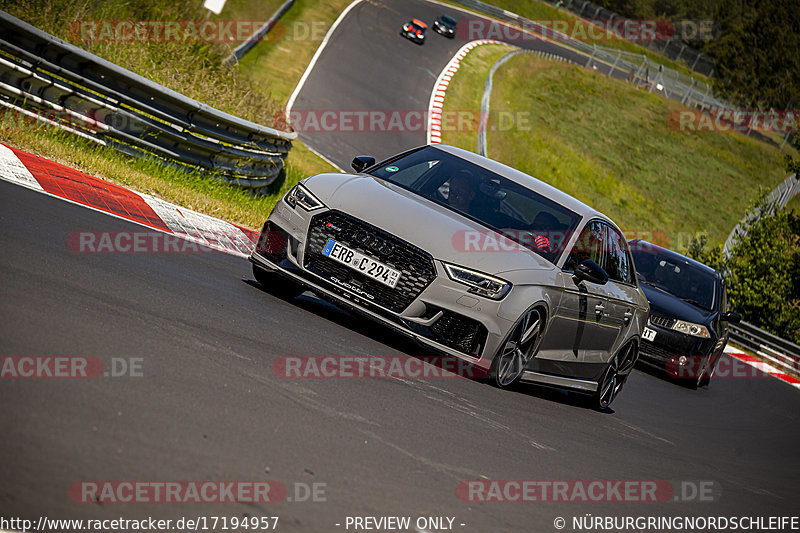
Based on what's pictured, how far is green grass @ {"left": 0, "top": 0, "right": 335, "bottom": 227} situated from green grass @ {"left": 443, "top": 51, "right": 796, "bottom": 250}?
50.3 ft

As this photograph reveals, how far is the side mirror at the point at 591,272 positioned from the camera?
846 centimetres

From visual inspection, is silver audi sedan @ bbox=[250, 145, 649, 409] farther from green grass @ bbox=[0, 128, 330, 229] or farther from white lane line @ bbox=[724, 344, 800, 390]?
white lane line @ bbox=[724, 344, 800, 390]

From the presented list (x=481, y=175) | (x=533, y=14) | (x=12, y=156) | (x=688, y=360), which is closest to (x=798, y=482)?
(x=481, y=175)

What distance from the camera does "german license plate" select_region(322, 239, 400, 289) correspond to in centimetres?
755

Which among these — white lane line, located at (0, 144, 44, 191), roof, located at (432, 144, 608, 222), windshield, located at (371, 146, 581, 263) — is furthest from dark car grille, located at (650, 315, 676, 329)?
white lane line, located at (0, 144, 44, 191)

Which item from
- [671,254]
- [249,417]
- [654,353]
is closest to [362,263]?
[249,417]

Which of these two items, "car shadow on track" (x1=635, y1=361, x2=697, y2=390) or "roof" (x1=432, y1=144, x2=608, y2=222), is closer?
"roof" (x1=432, y1=144, x2=608, y2=222)

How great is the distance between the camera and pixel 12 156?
9.77m

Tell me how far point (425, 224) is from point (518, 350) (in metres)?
1.25

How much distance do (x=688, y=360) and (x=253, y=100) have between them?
8.74m

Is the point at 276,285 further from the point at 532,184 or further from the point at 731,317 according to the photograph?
the point at 731,317

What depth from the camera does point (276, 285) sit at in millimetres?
8781

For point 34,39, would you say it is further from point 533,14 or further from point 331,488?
point 533,14
